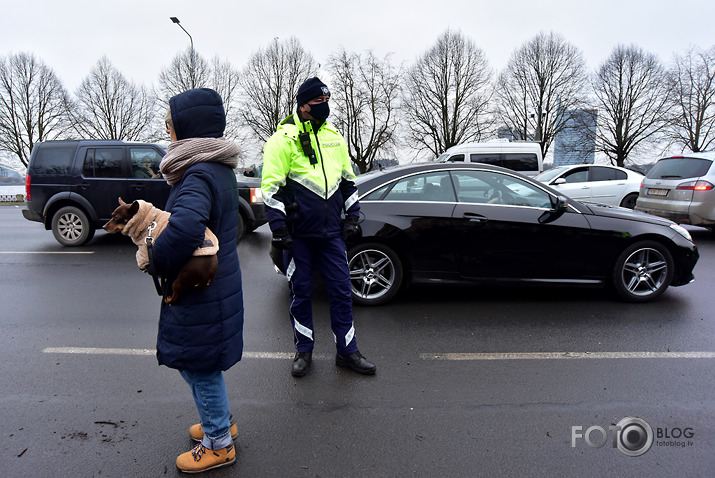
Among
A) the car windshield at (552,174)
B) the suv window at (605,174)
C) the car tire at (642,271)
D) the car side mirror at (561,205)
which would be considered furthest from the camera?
the car windshield at (552,174)

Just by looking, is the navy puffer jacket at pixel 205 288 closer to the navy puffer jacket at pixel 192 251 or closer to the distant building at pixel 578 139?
Answer: the navy puffer jacket at pixel 192 251

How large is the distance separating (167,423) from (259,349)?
3.87 feet

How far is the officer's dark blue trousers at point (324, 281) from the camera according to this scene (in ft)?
11.1

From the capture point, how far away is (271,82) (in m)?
37.6

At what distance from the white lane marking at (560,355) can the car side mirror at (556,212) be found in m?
1.61

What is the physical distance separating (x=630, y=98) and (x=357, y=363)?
45.5m

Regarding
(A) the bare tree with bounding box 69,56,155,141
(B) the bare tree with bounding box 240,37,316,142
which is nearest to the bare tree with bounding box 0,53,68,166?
(A) the bare tree with bounding box 69,56,155,141

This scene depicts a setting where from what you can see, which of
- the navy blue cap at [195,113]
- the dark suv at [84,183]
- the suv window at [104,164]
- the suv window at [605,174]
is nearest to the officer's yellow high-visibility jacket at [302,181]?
the navy blue cap at [195,113]

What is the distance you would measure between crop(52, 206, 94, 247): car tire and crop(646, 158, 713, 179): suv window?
37.5 feet

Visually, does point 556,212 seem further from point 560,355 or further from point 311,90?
point 311,90

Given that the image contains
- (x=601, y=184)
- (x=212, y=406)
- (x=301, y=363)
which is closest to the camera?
(x=212, y=406)

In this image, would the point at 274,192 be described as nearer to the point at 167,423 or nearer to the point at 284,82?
the point at 167,423

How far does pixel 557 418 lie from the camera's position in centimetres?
280

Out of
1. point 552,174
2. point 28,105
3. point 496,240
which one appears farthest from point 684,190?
point 28,105
